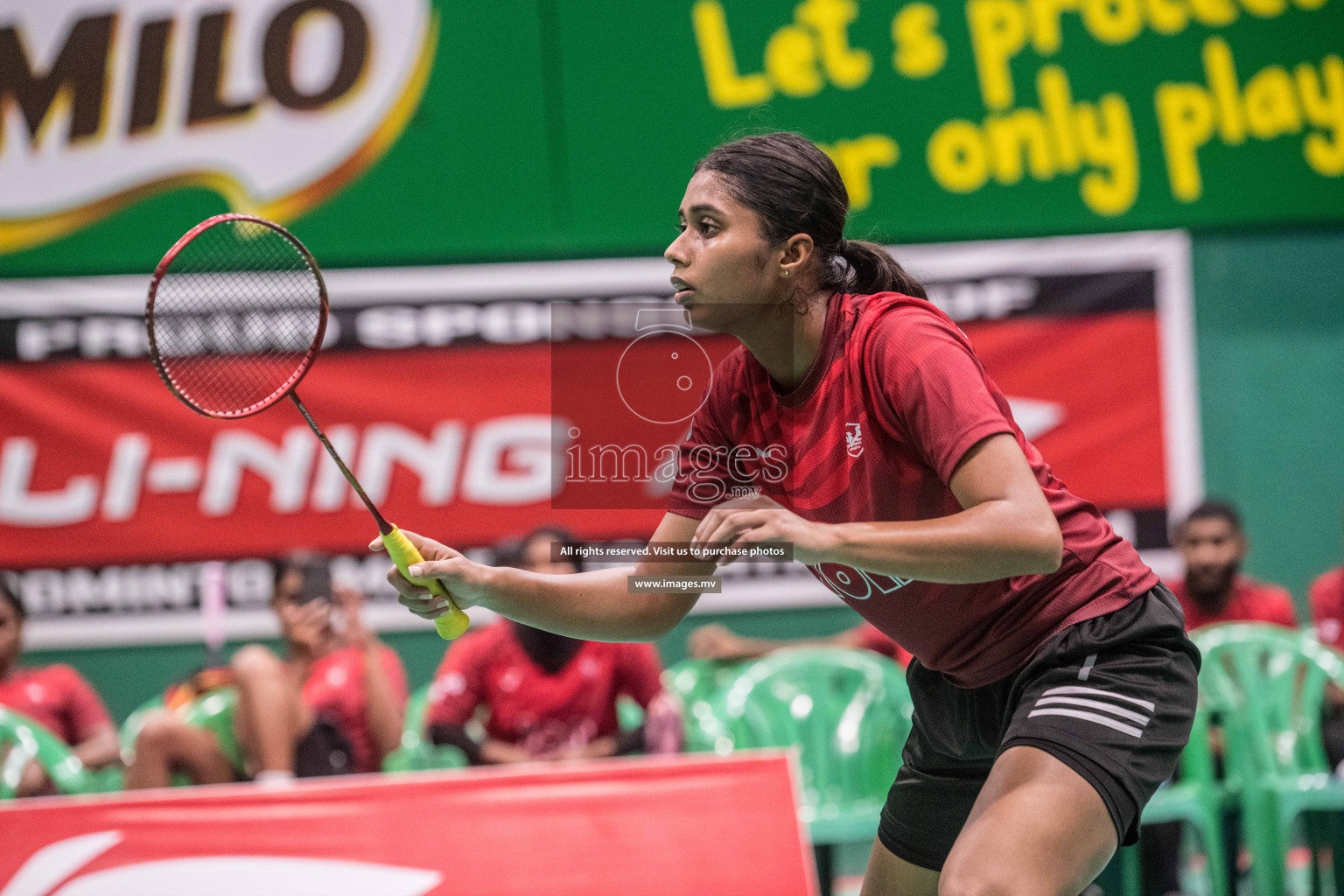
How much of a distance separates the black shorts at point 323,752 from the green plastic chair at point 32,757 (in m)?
0.69

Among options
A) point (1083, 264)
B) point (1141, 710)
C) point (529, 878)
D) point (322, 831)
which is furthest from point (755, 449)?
point (1083, 264)

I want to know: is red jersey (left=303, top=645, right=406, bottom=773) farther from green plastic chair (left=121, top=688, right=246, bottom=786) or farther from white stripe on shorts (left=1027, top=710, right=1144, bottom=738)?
white stripe on shorts (left=1027, top=710, right=1144, bottom=738)

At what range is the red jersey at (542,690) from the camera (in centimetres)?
443

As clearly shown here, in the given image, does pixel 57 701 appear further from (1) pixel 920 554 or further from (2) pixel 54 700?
(1) pixel 920 554

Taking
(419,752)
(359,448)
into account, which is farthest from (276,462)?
(419,752)

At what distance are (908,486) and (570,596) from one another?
2.14 feet

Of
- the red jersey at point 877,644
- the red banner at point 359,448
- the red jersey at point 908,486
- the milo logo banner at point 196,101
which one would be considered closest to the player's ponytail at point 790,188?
the red jersey at point 908,486

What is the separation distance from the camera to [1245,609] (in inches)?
198

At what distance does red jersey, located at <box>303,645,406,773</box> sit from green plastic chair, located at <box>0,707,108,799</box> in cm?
81

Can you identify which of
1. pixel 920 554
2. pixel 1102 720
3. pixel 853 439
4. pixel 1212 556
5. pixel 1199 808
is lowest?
pixel 1199 808

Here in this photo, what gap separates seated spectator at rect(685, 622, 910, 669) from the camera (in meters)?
5.13

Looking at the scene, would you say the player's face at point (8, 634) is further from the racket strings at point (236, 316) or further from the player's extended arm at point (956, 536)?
the player's extended arm at point (956, 536)

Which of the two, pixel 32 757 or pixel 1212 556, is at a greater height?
pixel 32 757

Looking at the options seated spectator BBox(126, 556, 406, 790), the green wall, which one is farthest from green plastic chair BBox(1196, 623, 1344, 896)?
seated spectator BBox(126, 556, 406, 790)
